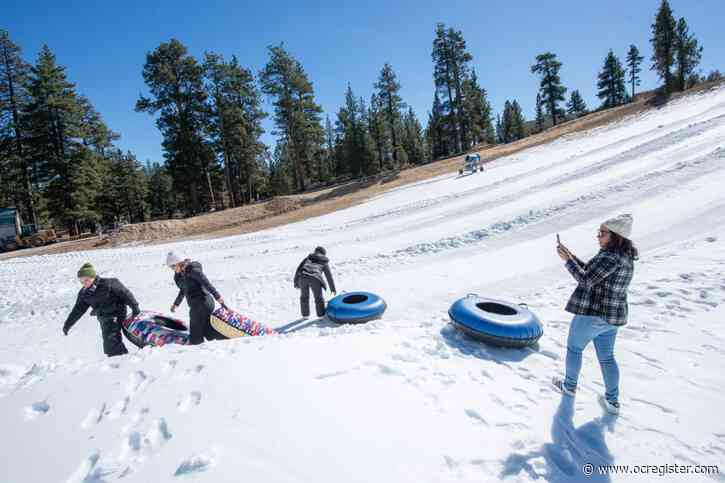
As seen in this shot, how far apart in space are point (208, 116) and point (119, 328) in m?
34.2

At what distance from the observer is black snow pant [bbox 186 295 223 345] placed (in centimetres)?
546

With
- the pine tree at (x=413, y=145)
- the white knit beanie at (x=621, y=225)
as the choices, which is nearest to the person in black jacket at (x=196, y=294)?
the white knit beanie at (x=621, y=225)

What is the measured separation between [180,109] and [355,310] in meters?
34.5

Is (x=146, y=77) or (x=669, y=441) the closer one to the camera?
(x=669, y=441)

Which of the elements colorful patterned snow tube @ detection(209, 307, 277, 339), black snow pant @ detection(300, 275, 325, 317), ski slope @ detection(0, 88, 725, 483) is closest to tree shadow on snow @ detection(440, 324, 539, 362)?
ski slope @ detection(0, 88, 725, 483)

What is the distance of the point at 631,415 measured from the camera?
350cm

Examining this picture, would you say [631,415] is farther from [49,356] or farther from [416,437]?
[49,356]

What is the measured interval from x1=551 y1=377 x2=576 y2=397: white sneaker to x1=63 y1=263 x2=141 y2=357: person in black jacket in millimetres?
6647

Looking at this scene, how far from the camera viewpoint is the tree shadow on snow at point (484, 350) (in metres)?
4.66

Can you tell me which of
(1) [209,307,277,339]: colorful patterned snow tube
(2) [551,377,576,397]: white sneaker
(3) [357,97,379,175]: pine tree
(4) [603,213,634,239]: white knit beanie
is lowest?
(2) [551,377,576,397]: white sneaker

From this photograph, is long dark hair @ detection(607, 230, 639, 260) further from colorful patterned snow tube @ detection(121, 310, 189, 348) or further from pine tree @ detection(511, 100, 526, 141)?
pine tree @ detection(511, 100, 526, 141)

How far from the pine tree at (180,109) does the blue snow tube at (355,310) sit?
109 ft

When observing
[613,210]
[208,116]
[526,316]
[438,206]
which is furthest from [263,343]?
[208,116]

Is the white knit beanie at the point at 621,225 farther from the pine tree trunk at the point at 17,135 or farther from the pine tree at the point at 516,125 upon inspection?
the pine tree at the point at 516,125
